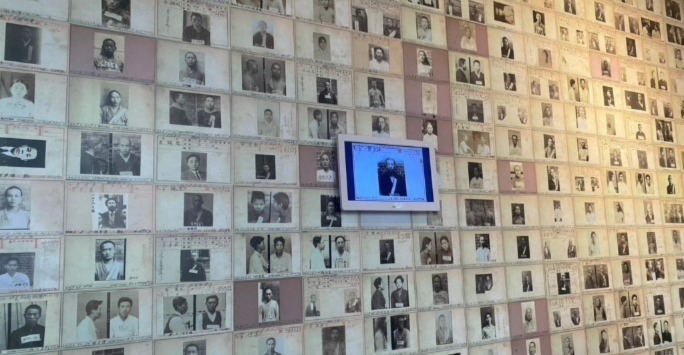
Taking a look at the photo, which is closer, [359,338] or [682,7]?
[359,338]

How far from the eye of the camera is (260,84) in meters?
2.17

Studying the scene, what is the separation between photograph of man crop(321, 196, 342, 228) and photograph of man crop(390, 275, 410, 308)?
375 mm

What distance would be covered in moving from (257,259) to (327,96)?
2.40 ft

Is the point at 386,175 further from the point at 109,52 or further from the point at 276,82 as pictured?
the point at 109,52

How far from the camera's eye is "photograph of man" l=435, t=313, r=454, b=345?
2.47m

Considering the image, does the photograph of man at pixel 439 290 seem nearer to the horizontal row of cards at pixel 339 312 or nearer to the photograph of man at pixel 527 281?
the horizontal row of cards at pixel 339 312

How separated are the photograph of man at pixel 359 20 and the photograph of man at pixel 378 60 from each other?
9 centimetres

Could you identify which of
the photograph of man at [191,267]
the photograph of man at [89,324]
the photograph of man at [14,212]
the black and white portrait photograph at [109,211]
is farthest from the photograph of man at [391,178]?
the photograph of man at [14,212]

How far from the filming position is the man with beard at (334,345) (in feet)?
7.18

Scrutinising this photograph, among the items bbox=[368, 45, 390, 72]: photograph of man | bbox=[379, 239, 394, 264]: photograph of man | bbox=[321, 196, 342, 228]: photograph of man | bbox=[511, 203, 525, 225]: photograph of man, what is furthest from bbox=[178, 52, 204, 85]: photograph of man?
bbox=[511, 203, 525, 225]: photograph of man

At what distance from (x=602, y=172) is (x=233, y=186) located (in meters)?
2.20

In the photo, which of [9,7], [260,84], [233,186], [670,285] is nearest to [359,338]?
[233,186]

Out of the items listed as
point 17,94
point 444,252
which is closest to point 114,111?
point 17,94

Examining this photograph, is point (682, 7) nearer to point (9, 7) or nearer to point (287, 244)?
point (287, 244)
